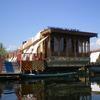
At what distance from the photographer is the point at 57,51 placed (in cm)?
3047

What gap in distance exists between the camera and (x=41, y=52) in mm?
30688

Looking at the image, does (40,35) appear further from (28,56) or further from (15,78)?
(15,78)

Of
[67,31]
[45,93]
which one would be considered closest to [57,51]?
[67,31]

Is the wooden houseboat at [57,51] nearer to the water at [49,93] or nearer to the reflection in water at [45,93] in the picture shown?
the water at [49,93]

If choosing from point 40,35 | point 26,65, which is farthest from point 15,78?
point 40,35

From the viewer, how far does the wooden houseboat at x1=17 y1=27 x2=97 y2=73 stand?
2844 centimetres

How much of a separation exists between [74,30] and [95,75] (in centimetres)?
603

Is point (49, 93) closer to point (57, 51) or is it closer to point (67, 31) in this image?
point (57, 51)

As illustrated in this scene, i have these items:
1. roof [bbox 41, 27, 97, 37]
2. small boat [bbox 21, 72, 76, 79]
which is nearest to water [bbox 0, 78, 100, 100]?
small boat [bbox 21, 72, 76, 79]

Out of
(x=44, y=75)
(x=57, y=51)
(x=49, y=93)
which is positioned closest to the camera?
(x=49, y=93)

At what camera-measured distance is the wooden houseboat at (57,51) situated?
93.3 ft

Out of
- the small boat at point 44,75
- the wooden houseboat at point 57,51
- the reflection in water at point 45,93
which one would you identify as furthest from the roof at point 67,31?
the reflection in water at point 45,93

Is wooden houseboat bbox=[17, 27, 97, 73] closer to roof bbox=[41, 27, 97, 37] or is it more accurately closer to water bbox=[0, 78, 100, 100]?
roof bbox=[41, 27, 97, 37]

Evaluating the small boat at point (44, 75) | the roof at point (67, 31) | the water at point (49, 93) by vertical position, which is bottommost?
the water at point (49, 93)
